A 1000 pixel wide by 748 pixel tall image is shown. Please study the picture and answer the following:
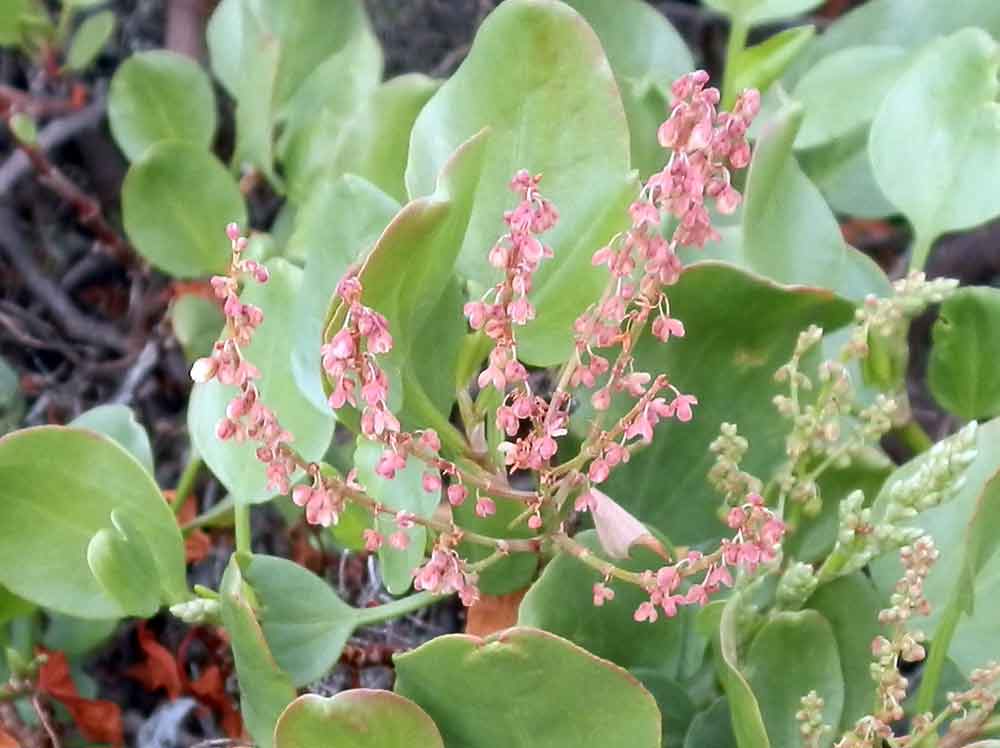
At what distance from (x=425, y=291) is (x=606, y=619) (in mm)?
182

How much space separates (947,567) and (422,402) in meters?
0.28

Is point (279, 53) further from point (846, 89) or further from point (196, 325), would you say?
point (846, 89)

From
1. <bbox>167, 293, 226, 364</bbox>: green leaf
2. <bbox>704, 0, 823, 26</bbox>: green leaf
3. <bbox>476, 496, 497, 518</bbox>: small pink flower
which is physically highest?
<bbox>704, 0, 823, 26</bbox>: green leaf

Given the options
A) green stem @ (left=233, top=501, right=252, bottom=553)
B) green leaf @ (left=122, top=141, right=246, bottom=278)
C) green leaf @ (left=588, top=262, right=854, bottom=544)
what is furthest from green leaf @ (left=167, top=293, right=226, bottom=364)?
green leaf @ (left=588, top=262, right=854, bottom=544)

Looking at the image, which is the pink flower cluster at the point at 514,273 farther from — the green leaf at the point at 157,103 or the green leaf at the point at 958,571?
the green leaf at the point at 157,103

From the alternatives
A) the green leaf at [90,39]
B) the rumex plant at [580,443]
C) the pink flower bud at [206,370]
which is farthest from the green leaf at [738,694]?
A: the green leaf at [90,39]

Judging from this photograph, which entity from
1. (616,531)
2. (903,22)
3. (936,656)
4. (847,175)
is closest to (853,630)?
(936,656)

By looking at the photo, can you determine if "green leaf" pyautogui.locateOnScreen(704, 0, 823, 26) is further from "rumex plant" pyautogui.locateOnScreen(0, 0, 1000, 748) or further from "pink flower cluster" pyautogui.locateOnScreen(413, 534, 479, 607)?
"pink flower cluster" pyautogui.locateOnScreen(413, 534, 479, 607)

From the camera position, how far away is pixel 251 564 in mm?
581

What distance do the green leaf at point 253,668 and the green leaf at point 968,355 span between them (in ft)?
1.32

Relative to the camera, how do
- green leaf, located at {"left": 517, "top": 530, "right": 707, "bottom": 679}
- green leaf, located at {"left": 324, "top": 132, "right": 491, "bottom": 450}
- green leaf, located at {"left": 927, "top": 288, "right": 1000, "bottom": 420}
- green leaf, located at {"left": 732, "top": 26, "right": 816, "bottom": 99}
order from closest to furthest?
green leaf, located at {"left": 324, "top": 132, "right": 491, "bottom": 450}
green leaf, located at {"left": 517, "top": 530, "right": 707, "bottom": 679}
green leaf, located at {"left": 927, "top": 288, "right": 1000, "bottom": 420}
green leaf, located at {"left": 732, "top": 26, "right": 816, "bottom": 99}

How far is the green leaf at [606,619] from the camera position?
54 cm

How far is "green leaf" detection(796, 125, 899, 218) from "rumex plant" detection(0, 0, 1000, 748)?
1.9 inches

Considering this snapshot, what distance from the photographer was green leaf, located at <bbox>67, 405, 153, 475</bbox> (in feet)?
2.21
